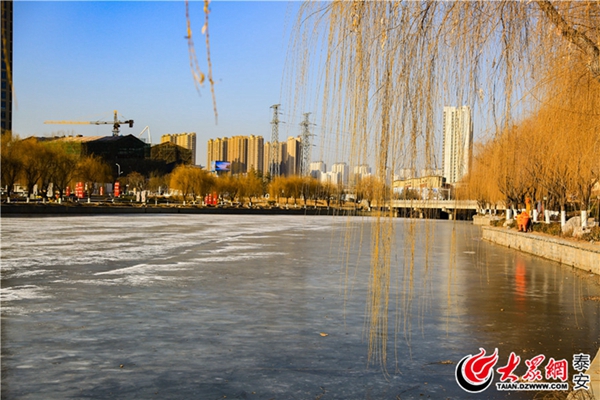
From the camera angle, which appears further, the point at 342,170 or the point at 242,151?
the point at 242,151

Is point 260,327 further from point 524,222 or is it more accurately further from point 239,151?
point 239,151

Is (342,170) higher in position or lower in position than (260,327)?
higher

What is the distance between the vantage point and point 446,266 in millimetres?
14047

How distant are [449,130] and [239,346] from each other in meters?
3.16

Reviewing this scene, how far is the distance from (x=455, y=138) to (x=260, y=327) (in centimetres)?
368

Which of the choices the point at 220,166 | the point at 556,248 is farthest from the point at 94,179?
the point at 556,248

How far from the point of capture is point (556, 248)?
1568 cm

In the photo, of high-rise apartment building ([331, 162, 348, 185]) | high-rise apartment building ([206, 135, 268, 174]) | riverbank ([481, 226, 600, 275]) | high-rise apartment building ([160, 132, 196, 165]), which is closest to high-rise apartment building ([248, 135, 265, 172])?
high-rise apartment building ([206, 135, 268, 174])

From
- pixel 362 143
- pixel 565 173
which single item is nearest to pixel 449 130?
pixel 362 143

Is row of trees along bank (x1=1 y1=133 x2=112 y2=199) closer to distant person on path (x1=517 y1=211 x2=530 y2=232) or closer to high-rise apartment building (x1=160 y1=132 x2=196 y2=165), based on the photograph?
distant person on path (x1=517 y1=211 x2=530 y2=232)

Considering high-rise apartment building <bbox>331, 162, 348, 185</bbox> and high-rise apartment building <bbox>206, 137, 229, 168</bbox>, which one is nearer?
high-rise apartment building <bbox>331, 162, 348, 185</bbox>

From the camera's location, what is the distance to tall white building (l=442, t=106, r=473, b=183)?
379 centimetres

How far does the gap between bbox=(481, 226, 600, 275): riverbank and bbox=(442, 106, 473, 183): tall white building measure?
9.71 metres

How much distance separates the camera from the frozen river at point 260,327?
4762mm
